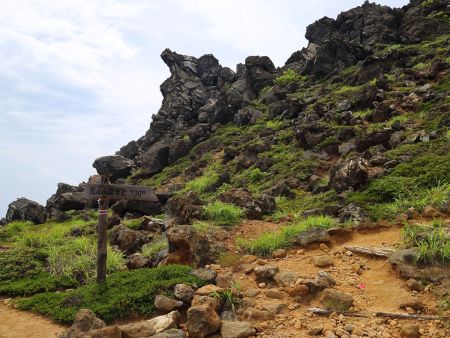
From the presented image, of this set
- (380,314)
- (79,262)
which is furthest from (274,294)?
(79,262)

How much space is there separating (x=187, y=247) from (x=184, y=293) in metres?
2.53

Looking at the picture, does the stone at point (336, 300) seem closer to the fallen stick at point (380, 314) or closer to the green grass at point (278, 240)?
the fallen stick at point (380, 314)

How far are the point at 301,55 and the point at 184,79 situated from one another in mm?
19426

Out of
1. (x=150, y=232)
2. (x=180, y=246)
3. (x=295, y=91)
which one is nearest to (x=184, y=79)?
(x=295, y=91)

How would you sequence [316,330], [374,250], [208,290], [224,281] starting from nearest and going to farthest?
1. [316,330]
2. [208,290]
3. [224,281]
4. [374,250]

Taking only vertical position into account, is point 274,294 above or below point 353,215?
below

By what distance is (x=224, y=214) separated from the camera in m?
14.6

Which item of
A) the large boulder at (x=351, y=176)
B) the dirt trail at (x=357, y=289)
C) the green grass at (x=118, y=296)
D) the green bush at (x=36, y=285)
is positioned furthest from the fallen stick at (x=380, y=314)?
the large boulder at (x=351, y=176)

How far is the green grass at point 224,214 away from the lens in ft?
46.8

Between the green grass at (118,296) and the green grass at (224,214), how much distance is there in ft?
14.2

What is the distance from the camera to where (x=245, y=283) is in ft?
30.6

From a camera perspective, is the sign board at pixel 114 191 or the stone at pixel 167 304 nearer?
the stone at pixel 167 304

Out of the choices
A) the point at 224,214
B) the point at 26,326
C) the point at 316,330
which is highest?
the point at 224,214

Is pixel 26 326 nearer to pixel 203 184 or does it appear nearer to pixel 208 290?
pixel 208 290
